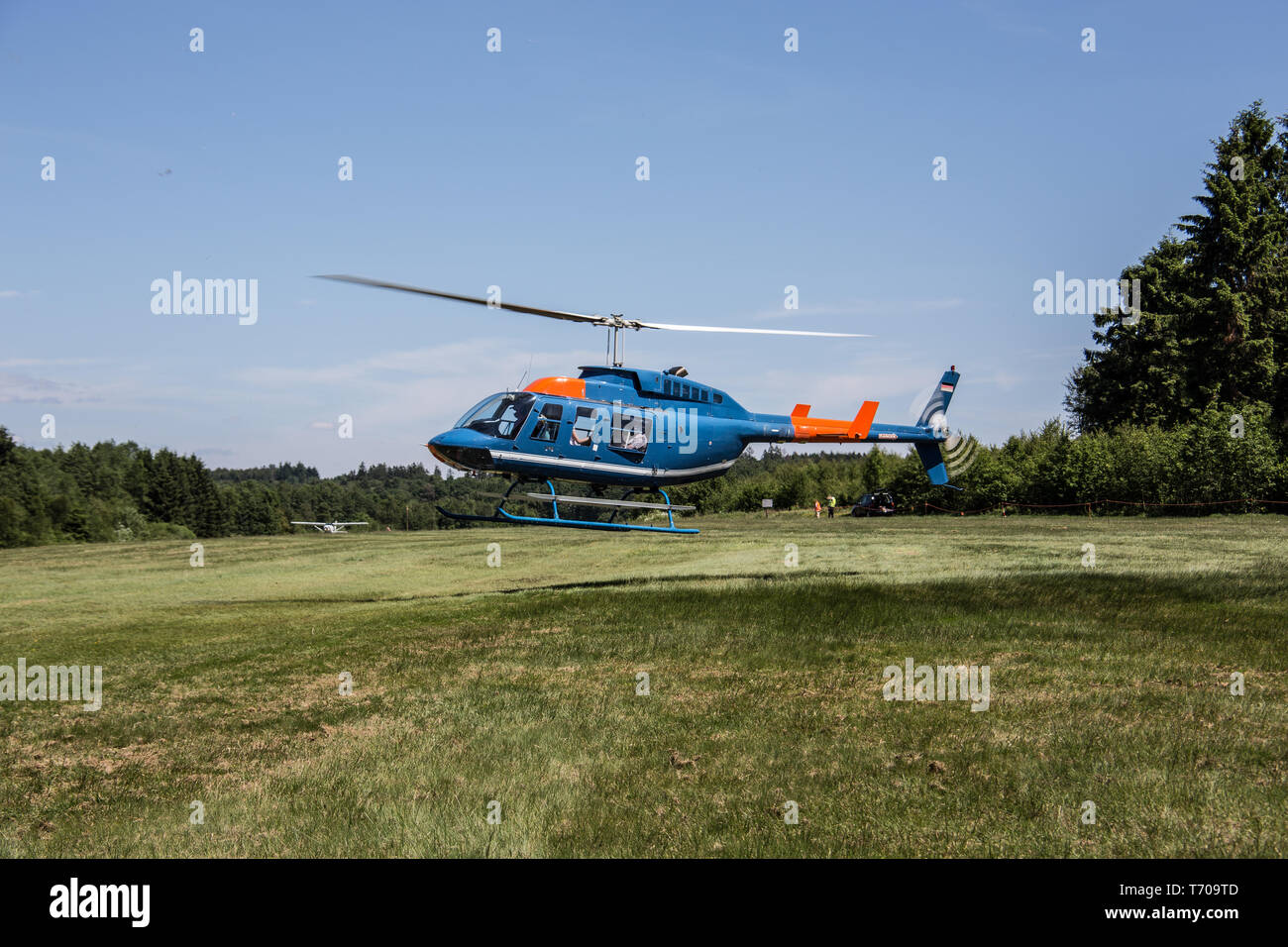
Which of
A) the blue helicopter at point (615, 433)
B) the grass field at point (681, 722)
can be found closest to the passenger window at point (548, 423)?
the blue helicopter at point (615, 433)

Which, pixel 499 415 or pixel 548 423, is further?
pixel 548 423

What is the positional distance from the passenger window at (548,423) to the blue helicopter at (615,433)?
25 mm

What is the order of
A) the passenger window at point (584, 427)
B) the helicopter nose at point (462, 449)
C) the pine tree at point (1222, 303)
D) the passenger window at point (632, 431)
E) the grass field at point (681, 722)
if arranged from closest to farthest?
the grass field at point (681, 722)
the helicopter nose at point (462, 449)
the passenger window at point (584, 427)
the passenger window at point (632, 431)
the pine tree at point (1222, 303)

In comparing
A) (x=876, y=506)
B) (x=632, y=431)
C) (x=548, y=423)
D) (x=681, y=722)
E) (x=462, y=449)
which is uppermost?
(x=548, y=423)

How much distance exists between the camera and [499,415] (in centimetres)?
2464

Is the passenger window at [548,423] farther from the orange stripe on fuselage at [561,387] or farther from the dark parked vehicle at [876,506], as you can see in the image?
the dark parked vehicle at [876,506]

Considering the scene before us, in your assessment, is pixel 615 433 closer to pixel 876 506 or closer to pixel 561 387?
pixel 561 387

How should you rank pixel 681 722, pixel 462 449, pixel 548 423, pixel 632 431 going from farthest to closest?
pixel 632 431, pixel 548 423, pixel 462 449, pixel 681 722

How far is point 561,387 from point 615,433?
74.5 inches

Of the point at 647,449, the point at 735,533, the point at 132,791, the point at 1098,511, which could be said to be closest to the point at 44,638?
the point at 132,791

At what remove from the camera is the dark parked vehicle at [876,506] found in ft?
234

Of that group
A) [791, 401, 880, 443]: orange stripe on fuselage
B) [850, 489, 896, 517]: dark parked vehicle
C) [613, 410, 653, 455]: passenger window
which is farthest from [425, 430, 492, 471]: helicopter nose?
A: [850, 489, 896, 517]: dark parked vehicle

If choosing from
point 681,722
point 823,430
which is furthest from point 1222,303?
point 681,722
